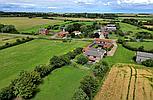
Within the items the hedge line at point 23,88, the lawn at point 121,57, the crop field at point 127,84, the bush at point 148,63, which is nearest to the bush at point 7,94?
the hedge line at point 23,88

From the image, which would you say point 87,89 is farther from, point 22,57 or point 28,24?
point 28,24

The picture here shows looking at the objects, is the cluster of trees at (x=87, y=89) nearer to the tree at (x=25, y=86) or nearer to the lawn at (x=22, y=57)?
the tree at (x=25, y=86)

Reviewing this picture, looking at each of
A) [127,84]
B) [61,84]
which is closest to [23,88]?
[61,84]

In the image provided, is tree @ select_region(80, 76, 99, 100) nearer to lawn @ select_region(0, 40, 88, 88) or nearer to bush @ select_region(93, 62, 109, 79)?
bush @ select_region(93, 62, 109, 79)

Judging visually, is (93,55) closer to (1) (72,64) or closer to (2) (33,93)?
(1) (72,64)

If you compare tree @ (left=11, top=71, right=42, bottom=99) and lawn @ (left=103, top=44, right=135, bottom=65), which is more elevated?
tree @ (left=11, top=71, right=42, bottom=99)

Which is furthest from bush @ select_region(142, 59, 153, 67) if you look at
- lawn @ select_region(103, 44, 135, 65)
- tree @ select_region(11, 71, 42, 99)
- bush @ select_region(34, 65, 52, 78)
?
tree @ select_region(11, 71, 42, 99)
